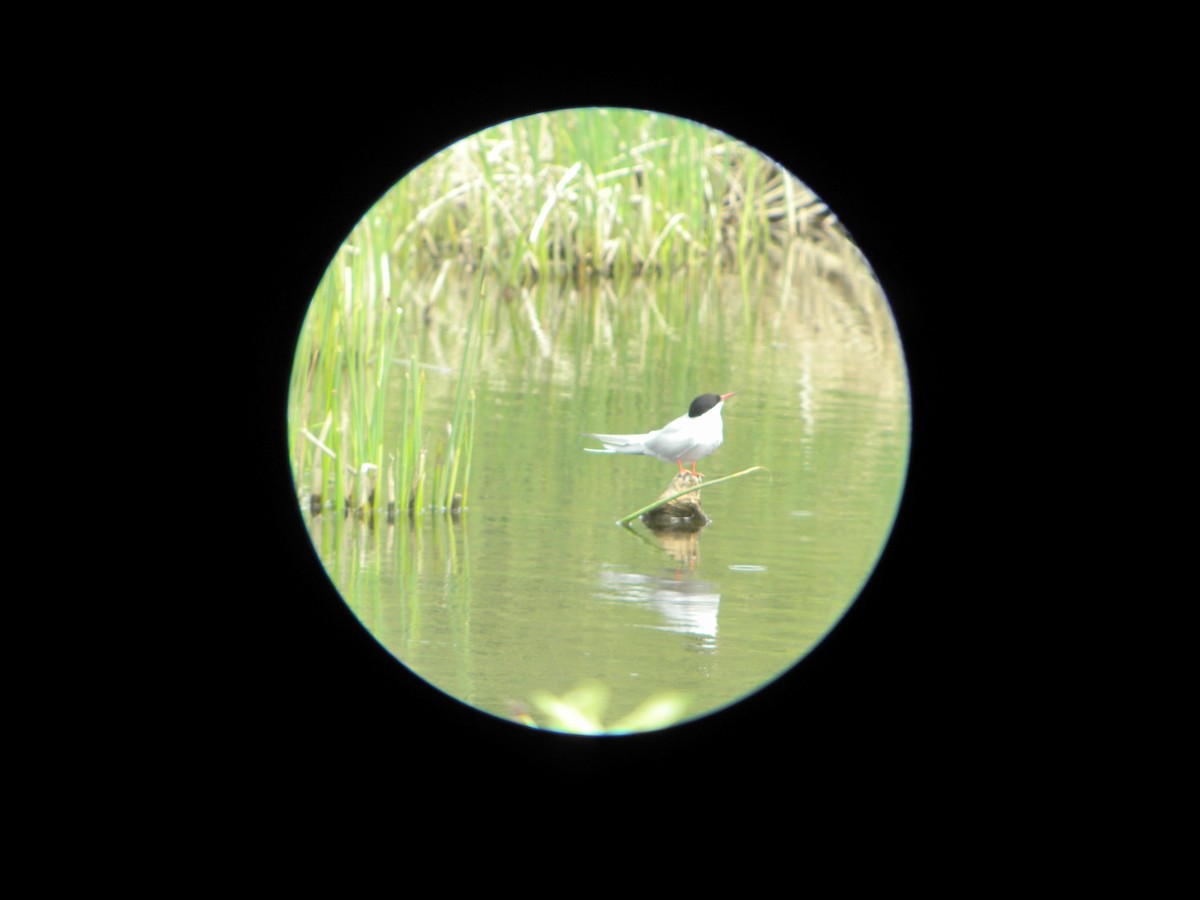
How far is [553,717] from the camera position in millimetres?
2867

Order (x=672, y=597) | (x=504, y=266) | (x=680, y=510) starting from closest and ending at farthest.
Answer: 1. (x=672, y=597)
2. (x=680, y=510)
3. (x=504, y=266)

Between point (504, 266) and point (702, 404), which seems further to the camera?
point (504, 266)

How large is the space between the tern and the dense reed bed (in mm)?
403

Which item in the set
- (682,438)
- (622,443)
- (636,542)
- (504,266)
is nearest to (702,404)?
(682,438)

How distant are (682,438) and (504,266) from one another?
1.06 metres

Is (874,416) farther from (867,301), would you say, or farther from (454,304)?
(454,304)

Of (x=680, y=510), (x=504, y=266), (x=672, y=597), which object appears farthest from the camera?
(x=504, y=266)

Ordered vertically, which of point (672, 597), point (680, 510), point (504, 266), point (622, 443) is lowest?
point (672, 597)

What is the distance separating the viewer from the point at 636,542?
303 cm

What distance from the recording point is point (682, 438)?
310 cm

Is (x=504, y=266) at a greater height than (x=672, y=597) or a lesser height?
greater

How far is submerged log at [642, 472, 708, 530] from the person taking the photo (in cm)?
306

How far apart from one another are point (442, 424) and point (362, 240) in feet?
1.55

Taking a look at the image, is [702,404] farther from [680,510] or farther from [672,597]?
[672,597]
